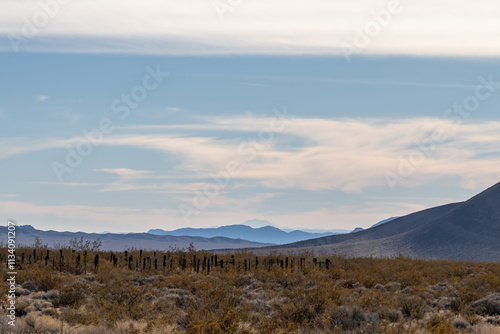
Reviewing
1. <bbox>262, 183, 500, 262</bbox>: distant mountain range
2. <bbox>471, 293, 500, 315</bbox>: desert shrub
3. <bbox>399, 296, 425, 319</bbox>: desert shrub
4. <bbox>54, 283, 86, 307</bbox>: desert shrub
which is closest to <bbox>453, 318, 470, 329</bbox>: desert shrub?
<bbox>399, 296, 425, 319</bbox>: desert shrub

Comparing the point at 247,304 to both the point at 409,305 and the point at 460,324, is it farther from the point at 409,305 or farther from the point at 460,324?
the point at 460,324

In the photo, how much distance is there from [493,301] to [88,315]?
42.1 feet

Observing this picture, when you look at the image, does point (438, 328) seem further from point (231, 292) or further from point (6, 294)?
point (6, 294)

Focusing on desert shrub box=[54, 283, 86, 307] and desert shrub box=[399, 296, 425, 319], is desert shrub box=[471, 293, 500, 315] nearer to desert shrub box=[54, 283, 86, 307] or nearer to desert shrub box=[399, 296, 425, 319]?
desert shrub box=[399, 296, 425, 319]

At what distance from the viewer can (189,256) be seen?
3322cm

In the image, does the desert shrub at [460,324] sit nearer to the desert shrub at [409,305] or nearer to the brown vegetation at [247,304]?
the brown vegetation at [247,304]

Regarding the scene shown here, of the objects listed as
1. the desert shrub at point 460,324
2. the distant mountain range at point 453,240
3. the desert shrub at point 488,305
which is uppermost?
the distant mountain range at point 453,240

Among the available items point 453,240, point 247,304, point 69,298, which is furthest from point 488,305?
point 453,240

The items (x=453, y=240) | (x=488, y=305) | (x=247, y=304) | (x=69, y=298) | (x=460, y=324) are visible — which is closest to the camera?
(x=460, y=324)

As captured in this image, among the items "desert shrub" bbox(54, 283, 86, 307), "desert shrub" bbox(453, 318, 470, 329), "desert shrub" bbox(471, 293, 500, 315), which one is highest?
"desert shrub" bbox(54, 283, 86, 307)

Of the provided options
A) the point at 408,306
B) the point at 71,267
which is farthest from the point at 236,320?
the point at 71,267

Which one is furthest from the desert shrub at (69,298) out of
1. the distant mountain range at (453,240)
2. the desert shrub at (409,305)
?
the distant mountain range at (453,240)

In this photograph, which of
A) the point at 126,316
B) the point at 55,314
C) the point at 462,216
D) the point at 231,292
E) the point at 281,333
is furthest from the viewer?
the point at 462,216

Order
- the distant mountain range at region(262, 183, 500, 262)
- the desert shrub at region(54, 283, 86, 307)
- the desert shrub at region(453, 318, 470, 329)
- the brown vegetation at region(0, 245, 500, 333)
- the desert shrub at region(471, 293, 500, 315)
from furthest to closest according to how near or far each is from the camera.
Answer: the distant mountain range at region(262, 183, 500, 262) < the desert shrub at region(471, 293, 500, 315) < the desert shrub at region(54, 283, 86, 307) < the desert shrub at region(453, 318, 470, 329) < the brown vegetation at region(0, 245, 500, 333)
